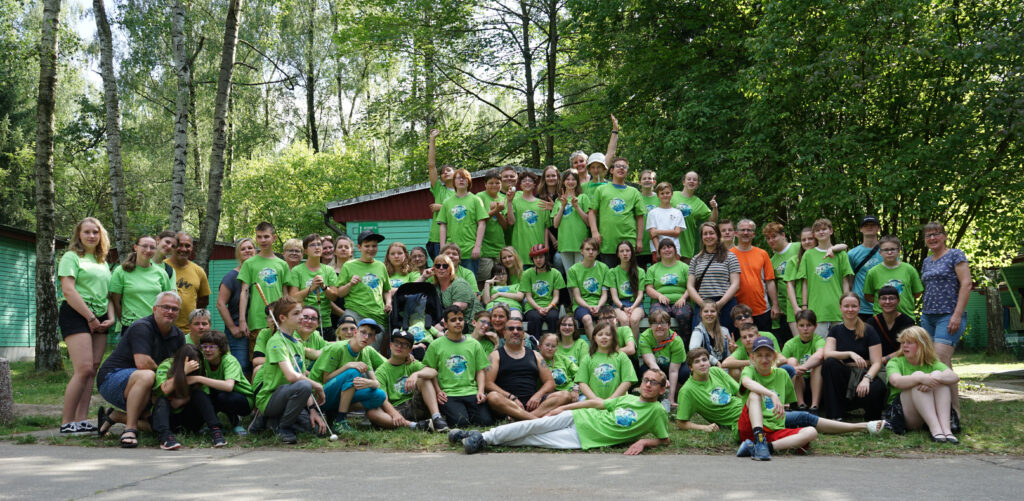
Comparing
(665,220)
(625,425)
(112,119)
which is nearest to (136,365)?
(625,425)

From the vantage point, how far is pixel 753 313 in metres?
9.67

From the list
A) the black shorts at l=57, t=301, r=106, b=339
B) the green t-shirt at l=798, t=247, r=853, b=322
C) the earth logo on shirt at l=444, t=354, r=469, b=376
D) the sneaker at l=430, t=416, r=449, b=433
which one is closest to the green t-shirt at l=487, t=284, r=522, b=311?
the earth logo on shirt at l=444, t=354, r=469, b=376

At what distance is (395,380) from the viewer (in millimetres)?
8070

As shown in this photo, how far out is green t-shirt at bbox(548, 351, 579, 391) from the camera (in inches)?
327

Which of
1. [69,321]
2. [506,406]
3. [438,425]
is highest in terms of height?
[69,321]

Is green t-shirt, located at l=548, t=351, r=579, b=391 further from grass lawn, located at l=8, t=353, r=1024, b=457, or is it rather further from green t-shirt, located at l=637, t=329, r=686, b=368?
grass lawn, located at l=8, t=353, r=1024, b=457

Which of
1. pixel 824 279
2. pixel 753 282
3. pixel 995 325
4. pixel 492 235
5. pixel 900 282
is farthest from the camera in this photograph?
pixel 995 325

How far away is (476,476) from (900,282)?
583 centimetres

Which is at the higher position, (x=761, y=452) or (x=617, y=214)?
(x=617, y=214)

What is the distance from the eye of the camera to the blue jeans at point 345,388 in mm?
7531

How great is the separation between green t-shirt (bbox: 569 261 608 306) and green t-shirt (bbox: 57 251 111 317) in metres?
5.26

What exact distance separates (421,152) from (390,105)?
2.22 meters

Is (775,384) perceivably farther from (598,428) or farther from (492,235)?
(492,235)

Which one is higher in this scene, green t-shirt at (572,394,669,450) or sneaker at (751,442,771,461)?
green t-shirt at (572,394,669,450)
